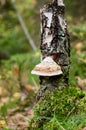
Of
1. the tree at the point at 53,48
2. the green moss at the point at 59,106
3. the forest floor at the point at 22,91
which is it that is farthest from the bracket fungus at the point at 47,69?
the forest floor at the point at 22,91

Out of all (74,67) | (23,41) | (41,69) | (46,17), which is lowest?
(23,41)

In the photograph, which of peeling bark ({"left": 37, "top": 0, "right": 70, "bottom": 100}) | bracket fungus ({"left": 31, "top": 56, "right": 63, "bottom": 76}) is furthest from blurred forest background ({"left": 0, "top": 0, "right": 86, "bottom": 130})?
bracket fungus ({"left": 31, "top": 56, "right": 63, "bottom": 76})

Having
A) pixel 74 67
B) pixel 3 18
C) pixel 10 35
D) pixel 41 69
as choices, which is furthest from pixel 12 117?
pixel 3 18

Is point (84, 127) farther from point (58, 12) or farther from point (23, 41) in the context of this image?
point (23, 41)

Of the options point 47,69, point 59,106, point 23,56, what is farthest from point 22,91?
point 47,69

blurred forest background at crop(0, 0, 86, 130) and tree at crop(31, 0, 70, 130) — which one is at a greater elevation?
tree at crop(31, 0, 70, 130)

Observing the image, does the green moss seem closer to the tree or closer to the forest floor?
the tree
